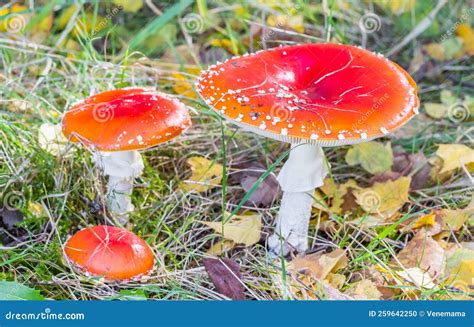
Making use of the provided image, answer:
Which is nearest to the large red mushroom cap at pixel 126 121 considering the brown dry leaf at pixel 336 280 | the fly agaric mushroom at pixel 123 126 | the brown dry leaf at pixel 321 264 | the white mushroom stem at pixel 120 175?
the fly agaric mushroom at pixel 123 126

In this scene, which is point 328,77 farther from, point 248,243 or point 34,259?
point 34,259

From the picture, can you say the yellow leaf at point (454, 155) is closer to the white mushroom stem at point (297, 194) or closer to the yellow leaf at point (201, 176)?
the white mushroom stem at point (297, 194)

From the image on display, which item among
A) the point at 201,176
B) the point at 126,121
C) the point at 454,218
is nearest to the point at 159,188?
the point at 201,176

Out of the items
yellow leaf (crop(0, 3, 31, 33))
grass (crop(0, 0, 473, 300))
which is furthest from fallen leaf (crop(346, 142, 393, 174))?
yellow leaf (crop(0, 3, 31, 33))

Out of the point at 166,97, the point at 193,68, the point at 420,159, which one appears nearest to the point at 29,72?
the point at 193,68

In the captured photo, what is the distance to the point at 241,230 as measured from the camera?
3.49 meters

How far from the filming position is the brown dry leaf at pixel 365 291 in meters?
2.98

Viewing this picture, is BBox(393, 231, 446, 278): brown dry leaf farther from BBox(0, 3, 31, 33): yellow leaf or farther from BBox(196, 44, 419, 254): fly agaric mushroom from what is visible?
BBox(0, 3, 31, 33): yellow leaf

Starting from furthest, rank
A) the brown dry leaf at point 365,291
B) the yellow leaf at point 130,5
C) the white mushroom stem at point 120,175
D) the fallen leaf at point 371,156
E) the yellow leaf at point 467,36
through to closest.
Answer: the yellow leaf at point 130,5
the yellow leaf at point 467,36
the fallen leaf at point 371,156
the white mushroom stem at point 120,175
the brown dry leaf at point 365,291

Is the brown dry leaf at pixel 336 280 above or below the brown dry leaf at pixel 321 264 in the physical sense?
below

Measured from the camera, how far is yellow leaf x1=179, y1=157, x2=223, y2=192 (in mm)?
3904

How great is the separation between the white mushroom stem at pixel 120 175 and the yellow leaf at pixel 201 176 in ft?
1.22

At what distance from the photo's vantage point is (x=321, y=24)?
577cm
